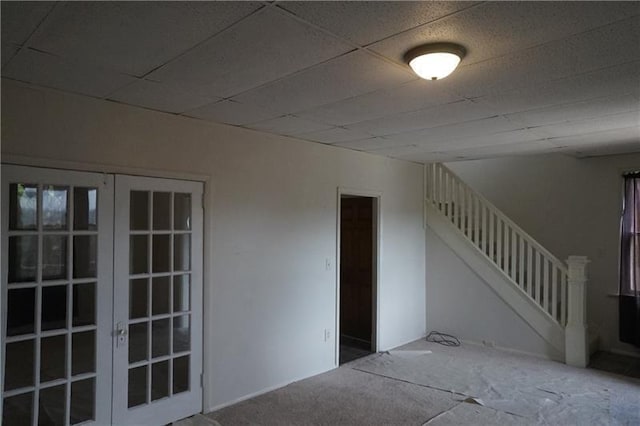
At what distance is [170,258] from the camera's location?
3.45m

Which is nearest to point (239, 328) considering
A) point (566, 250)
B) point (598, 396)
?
point (598, 396)

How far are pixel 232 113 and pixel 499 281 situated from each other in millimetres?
4176

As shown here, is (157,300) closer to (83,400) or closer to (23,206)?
(83,400)

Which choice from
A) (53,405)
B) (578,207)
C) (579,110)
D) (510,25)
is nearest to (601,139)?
(579,110)

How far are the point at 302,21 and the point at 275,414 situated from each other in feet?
10.3

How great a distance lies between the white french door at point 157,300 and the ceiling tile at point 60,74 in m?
0.69

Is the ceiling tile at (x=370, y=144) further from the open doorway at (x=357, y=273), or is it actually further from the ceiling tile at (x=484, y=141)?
the open doorway at (x=357, y=273)

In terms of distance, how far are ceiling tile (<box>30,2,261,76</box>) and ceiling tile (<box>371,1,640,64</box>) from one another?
81 cm

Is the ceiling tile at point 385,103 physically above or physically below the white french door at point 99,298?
above

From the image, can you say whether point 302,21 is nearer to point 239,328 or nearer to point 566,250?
point 239,328

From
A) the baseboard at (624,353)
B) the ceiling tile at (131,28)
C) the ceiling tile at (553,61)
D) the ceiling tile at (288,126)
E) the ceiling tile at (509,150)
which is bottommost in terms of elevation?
the baseboard at (624,353)

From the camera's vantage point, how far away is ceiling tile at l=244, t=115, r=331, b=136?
3658 millimetres

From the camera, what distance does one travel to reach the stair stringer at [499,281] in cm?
518

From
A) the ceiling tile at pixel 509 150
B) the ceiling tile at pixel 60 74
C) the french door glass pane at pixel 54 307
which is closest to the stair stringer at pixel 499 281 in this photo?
the ceiling tile at pixel 509 150
